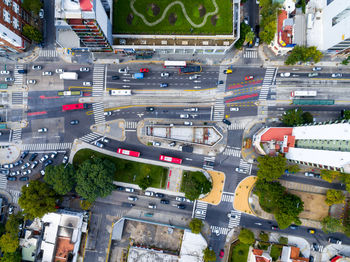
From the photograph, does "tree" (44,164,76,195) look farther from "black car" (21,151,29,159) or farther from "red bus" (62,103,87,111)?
"red bus" (62,103,87,111)

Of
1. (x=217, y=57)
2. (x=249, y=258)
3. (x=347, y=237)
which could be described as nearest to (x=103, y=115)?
(x=217, y=57)

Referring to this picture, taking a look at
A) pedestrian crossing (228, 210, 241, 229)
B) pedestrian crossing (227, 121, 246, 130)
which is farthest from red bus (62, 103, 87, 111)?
pedestrian crossing (228, 210, 241, 229)

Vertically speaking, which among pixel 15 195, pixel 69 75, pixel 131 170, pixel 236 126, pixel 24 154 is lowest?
pixel 15 195

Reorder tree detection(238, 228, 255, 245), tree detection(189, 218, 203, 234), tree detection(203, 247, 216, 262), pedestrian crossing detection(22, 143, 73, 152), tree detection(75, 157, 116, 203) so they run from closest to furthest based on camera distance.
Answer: tree detection(75, 157, 116, 203)
tree detection(238, 228, 255, 245)
tree detection(203, 247, 216, 262)
tree detection(189, 218, 203, 234)
pedestrian crossing detection(22, 143, 73, 152)

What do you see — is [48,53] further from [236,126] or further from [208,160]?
[236,126]

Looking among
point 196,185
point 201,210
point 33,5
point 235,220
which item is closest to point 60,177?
point 196,185

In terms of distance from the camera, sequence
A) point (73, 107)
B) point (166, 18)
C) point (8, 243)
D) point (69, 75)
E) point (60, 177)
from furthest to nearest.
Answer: point (73, 107), point (69, 75), point (166, 18), point (8, 243), point (60, 177)
